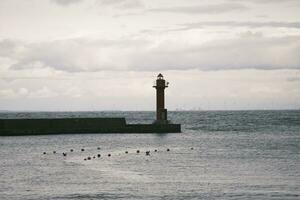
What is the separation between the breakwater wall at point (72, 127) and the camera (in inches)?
3172

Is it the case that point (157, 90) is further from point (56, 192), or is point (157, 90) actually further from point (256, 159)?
point (56, 192)

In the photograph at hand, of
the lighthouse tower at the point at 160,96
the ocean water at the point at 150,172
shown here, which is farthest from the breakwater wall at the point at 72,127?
the ocean water at the point at 150,172

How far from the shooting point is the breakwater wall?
80.6 m

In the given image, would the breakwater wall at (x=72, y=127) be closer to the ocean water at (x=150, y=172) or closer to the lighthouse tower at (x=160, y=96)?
the lighthouse tower at (x=160, y=96)

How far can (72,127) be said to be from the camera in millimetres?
83500

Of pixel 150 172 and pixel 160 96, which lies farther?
pixel 160 96

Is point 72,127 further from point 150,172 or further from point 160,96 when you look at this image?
point 150,172

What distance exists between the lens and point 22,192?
112 ft

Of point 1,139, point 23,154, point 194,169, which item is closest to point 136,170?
point 194,169

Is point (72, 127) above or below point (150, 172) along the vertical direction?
above

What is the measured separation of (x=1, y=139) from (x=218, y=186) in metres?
45.8

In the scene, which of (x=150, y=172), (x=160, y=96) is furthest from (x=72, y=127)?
(x=150, y=172)

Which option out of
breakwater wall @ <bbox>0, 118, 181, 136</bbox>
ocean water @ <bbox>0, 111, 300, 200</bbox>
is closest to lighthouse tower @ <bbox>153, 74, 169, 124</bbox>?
breakwater wall @ <bbox>0, 118, 181, 136</bbox>

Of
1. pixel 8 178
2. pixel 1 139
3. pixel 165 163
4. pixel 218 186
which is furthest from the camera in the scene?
pixel 1 139
